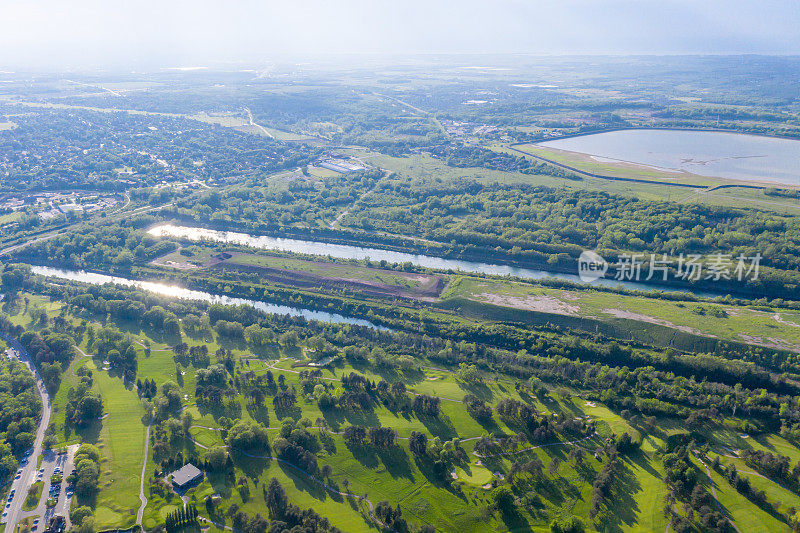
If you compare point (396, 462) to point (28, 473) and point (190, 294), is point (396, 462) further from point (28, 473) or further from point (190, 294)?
point (190, 294)

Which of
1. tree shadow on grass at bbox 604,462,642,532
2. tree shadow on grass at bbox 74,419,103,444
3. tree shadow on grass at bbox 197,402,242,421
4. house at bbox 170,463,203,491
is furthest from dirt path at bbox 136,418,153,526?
tree shadow on grass at bbox 604,462,642,532

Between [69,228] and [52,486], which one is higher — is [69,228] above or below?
above

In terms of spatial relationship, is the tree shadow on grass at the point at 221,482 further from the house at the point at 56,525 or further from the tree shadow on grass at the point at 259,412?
the house at the point at 56,525

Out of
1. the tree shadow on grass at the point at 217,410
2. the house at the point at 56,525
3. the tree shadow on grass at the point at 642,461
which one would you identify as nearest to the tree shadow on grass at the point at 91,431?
the tree shadow on grass at the point at 217,410

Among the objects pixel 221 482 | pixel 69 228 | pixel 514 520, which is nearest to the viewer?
pixel 514 520

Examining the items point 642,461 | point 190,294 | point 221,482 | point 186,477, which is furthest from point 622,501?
point 190,294
